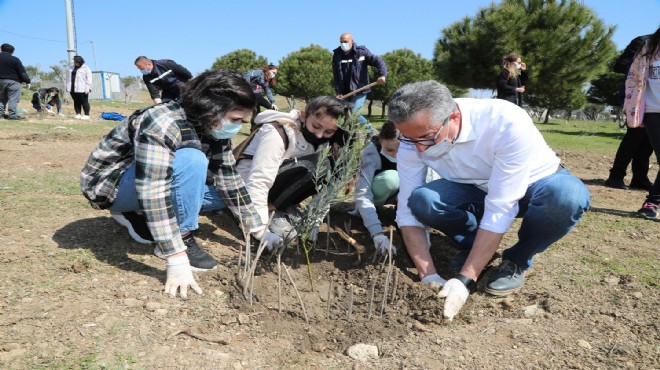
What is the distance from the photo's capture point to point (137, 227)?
249 cm

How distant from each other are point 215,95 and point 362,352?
1223 millimetres

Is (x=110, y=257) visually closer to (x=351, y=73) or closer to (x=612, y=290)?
(x=612, y=290)

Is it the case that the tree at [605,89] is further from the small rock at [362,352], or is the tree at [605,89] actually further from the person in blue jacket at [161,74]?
the small rock at [362,352]

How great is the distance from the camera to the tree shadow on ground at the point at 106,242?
2328 mm

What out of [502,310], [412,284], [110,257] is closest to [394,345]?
[412,284]

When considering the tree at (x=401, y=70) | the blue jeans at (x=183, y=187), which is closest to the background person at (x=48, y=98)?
the blue jeans at (x=183, y=187)

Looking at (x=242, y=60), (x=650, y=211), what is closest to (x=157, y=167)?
(x=650, y=211)

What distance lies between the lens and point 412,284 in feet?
7.20

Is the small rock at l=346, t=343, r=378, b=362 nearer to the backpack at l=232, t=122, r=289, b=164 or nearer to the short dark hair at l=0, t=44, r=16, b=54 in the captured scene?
the backpack at l=232, t=122, r=289, b=164

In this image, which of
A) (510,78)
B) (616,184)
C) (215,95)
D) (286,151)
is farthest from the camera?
(510,78)

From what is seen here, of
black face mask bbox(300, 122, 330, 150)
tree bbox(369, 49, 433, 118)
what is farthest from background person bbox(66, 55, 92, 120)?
tree bbox(369, 49, 433, 118)

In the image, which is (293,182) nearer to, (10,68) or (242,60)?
(10,68)

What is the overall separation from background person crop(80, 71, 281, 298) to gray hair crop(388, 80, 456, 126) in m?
0.67

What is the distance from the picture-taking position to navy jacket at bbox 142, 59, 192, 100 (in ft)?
24.3
